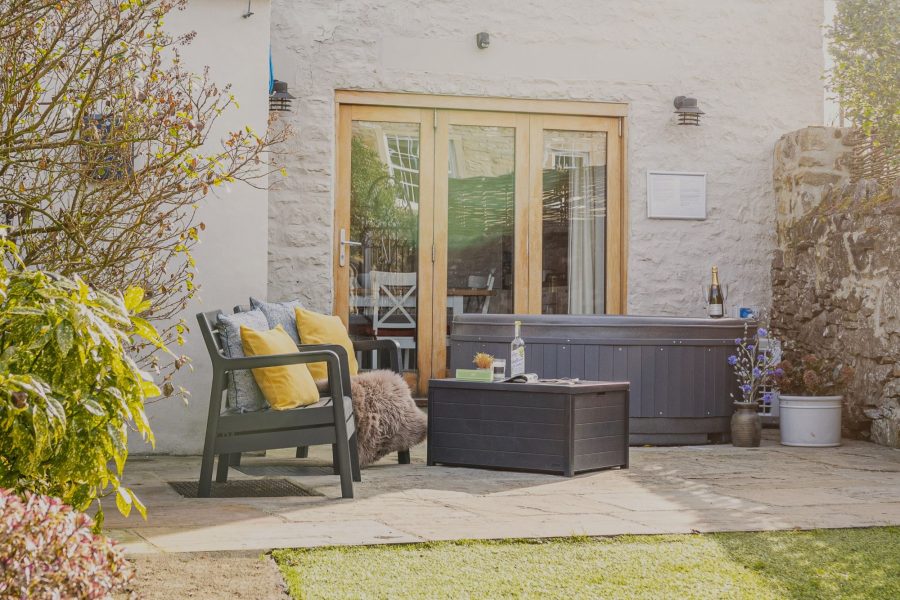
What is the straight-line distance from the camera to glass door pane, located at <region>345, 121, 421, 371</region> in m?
7.40

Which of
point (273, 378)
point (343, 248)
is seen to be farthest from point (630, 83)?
point (273, 378)

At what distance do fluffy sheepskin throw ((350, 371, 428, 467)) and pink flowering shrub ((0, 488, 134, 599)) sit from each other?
278 centimetres

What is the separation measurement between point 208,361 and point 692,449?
278cm

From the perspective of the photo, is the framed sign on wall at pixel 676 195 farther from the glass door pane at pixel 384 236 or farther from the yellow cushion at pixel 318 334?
the yellow cushion at pixel 318 334

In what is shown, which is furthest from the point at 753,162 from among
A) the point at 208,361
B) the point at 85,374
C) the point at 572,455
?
the point at 85,374

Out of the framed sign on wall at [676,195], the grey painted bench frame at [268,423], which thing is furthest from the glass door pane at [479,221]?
the grey painted bench frame at [268,423]

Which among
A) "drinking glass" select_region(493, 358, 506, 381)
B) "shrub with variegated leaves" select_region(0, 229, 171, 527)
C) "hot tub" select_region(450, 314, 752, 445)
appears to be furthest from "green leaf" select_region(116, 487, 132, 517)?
"hot tub" select_region(450, 314, 752, 445)

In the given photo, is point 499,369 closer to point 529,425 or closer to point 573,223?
point 529,425

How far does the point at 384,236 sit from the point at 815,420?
10.5 ft

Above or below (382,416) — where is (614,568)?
below

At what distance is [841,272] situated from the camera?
6613 millimetres

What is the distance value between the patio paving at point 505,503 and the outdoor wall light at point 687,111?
3.04 meters

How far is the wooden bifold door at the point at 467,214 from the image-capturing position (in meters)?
7.41

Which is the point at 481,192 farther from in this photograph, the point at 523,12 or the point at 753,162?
the point at 753,162
